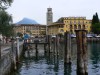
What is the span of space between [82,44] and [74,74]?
5.01 m

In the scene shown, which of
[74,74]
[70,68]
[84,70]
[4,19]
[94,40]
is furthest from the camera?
[94,40]

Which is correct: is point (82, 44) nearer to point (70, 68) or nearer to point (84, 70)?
point (84, 70)

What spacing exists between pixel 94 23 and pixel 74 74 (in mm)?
164541

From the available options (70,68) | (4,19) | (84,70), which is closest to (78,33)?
(84,70)

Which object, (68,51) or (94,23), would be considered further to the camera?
(94,23)

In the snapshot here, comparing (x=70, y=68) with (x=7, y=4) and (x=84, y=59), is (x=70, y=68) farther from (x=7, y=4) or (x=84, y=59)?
(x=7, y=4)

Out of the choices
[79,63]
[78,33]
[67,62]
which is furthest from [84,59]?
[67,62]

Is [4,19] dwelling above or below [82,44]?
above

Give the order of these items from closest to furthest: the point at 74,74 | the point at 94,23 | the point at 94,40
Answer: the point at 74,74, the point at 94,40, the point at 94,23

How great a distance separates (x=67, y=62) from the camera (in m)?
40.3

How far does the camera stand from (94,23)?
19538 centimetres

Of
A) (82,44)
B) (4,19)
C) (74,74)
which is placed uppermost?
(4,19)

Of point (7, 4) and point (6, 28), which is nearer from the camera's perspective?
point (7, 4)

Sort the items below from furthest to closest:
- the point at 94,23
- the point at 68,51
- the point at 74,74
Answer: the point at 94,23, the point at 68,51, the point at 74,74
